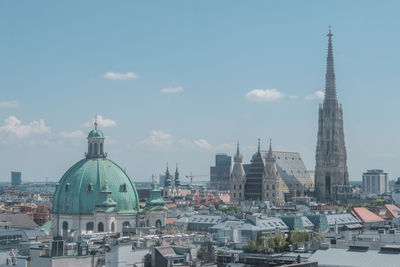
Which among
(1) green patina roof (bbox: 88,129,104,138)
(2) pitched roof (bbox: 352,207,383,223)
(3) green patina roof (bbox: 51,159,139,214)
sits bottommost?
(2) pitched roof (bbox: 352,207,383,223)

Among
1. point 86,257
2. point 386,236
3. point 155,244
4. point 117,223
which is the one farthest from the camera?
point 117,223

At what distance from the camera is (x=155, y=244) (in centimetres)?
8219

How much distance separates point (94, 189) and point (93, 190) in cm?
22

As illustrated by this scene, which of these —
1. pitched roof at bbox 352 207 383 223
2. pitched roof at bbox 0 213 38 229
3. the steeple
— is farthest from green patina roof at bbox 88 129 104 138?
pitched roof at bbox 352 207 383 223

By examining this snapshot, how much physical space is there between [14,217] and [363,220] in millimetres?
61241

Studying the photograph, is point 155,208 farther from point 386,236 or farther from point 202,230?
point 386,236

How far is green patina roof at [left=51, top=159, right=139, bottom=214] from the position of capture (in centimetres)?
11294

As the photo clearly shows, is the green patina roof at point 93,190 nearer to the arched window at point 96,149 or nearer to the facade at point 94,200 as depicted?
the facade at point 94,200

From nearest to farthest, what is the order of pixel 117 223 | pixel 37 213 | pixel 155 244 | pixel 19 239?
pixel 155 244 < pixel 19 239 < pixel 117 223 < pixel 37 213

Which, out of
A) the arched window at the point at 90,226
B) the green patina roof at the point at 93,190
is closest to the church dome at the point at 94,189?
the green patina roof at the point at 93,190

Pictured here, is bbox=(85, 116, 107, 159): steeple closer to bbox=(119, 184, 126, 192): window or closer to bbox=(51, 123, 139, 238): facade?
bbox=(51, 123, 139, 238): facade

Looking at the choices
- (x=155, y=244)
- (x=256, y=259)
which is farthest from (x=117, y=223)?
(x=256, y=259)

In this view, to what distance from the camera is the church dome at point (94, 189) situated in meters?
113

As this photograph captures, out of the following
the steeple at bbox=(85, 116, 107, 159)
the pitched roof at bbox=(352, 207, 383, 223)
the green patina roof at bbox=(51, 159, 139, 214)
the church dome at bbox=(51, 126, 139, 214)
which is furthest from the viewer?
the pitched roof at bbox=(352, 207, 383, 223)
